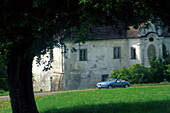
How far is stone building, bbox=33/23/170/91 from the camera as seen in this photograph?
4084 centimetres

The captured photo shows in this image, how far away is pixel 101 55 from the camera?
4188 centimetres

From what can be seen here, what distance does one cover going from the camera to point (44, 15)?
11.1 m

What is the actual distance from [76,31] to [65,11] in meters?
0.89

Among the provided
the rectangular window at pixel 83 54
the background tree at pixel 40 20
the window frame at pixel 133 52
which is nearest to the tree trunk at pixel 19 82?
the background tree at pixel 40 20

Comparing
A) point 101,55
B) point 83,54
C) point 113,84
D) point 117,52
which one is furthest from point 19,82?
point 117,52

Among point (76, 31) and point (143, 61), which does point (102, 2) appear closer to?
point (76, 31)

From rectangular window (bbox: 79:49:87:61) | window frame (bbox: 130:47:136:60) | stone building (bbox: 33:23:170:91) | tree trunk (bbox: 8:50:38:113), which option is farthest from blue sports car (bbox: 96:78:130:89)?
tree trunk (bbox: 8:50:38:113)

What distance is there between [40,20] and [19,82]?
3.22 m

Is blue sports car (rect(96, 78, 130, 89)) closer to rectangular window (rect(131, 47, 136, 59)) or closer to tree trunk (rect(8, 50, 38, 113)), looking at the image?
rectangular window (rect(131, 47, 136, 59))

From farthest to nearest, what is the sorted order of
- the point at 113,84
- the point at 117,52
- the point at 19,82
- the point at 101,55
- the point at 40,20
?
the point at 117,52, the point at 101,55, the point at 113,84, the point at 19,82, the point at 40,20

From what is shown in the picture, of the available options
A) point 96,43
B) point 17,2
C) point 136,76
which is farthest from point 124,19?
point 96,43

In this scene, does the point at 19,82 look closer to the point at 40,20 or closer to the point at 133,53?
the point at 40,20

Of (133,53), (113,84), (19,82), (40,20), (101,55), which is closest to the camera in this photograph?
(40,20)

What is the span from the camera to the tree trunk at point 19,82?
13.0 metres
